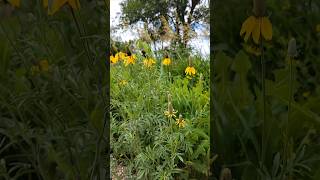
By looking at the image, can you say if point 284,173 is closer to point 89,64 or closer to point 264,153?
point 264,153

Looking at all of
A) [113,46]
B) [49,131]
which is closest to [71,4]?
[113,46]

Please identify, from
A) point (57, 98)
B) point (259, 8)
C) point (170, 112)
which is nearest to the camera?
point (259, 8)

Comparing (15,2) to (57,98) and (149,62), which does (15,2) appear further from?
(149,62)

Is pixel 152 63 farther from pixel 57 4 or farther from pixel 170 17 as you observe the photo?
pixel 57 4

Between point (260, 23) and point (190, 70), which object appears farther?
point (190, 70)

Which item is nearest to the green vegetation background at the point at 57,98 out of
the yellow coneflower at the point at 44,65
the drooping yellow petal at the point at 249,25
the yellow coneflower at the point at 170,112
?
the yellow coneflower at the point at 44,65

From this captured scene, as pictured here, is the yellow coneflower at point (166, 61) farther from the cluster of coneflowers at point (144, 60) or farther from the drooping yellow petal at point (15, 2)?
the drooping yellow petal at point (15, 2)

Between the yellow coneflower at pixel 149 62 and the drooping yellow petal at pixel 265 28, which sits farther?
the yellow coneflower at pixel 149 62

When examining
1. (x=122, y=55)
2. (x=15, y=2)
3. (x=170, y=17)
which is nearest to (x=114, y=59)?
(x=122, y=55)

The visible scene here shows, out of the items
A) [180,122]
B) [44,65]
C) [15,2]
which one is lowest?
[180,122]

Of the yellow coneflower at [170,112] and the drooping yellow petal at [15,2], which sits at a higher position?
the drooping yellow petal at [15,2]

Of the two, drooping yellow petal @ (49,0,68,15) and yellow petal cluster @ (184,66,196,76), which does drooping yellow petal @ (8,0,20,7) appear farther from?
yellow petal cluster @ (184,66,196,76)

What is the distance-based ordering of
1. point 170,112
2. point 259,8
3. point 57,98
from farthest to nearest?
point 57,98, point 170,112, point 259,8

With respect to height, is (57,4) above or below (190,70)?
above
